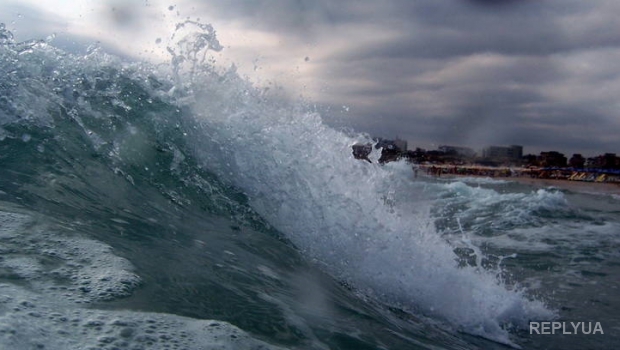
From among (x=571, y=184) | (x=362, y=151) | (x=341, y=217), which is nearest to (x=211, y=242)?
(x=341, y=217)

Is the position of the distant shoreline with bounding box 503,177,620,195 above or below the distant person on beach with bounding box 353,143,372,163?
below

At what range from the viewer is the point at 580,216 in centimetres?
1667

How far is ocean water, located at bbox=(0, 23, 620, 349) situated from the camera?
2888mm

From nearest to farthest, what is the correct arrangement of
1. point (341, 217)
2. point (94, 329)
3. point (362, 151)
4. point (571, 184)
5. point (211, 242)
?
point (94, 329)
point (211, 242)
point (341, 217)
point (362, 151)
point (571, 184)

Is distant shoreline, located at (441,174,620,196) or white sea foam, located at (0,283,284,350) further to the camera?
distant shoreline, located at (441,174,620,196)

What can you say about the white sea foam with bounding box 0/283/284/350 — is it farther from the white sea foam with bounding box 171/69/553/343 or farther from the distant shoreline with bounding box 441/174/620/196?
the distant shoreline with bounding box 441/174/620/196

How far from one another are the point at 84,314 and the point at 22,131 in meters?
3.14

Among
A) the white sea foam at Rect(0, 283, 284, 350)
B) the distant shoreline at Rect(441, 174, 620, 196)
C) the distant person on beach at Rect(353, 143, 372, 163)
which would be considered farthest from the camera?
the distant shoreline at Rect(441, 174, 620, 196)

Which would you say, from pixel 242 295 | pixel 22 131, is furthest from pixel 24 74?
pixel 242 295

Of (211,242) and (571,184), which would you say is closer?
(211,242)

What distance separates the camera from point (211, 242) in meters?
4.72

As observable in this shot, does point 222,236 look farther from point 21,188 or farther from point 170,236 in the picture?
point 21,188

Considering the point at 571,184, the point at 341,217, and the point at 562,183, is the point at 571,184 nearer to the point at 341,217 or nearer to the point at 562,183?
the point at 562,183

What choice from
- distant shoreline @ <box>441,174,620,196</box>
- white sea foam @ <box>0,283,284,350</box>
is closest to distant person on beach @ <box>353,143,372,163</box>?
white sea foam @ <box>0,283,284,350</box>
